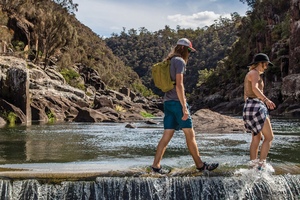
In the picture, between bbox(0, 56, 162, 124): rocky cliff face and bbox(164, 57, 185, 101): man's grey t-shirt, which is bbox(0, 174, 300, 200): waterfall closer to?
bbox(164, 57, 185, 101): man's grey t-shirt

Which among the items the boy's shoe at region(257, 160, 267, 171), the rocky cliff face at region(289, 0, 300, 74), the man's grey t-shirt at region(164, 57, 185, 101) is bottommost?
the boy's shoe at region(257, 160, 267, 171)

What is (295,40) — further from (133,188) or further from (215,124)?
(133,188)

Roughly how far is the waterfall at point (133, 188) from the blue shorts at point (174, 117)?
860mm

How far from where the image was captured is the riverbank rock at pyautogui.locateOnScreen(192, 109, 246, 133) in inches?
788

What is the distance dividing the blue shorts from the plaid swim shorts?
1.12m

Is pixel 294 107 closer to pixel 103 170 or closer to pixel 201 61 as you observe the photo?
pixel 103 170

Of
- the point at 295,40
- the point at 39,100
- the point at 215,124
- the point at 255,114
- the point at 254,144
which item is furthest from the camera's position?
the point at 295,40

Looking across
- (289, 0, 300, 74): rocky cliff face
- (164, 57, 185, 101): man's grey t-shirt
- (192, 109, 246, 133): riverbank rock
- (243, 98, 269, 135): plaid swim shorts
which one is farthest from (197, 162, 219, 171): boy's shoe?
(289, 0, 300, 74): rocky cliff face

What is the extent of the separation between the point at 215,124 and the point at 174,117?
13.8m

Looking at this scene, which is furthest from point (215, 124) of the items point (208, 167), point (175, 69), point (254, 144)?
point (175, 69)

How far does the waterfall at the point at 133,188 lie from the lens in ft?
23.6

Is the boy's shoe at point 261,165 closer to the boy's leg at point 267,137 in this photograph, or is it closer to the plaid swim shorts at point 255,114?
the boy's leg at point 267,137

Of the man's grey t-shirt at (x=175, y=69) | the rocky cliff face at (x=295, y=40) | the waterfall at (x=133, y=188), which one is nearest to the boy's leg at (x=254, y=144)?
the waterfall at (x=133, y=188)

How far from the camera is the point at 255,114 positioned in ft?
25.2
